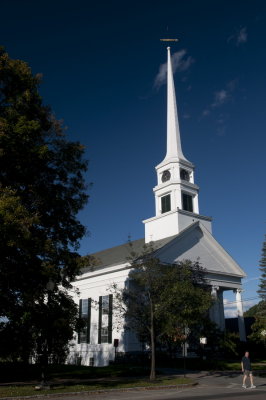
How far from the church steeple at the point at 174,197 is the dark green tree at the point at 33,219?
19975 mm

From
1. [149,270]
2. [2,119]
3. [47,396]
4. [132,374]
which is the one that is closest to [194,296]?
[149,270]

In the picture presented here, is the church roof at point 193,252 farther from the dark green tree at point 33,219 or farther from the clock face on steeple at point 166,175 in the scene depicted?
the dark green tree at point 33,219

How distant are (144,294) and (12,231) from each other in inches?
369

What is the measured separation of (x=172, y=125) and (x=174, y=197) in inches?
376

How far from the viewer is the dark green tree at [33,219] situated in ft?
54.2

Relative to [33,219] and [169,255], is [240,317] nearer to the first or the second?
[169,255]

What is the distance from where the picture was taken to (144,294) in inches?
851

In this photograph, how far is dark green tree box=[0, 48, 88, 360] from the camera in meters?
16.5

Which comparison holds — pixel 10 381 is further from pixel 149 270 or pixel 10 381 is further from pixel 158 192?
pixel 158 192

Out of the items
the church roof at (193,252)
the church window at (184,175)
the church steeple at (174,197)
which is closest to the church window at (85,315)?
the church roof at (193,252)

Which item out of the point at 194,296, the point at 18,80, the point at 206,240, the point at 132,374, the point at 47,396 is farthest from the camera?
the point at 206,240

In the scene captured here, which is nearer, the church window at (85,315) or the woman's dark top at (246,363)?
the woman's dark top at (246,363)

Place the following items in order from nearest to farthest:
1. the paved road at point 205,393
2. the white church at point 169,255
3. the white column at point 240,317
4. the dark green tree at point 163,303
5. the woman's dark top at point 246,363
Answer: the paved road at point 205,393, the woman's dark top at point 246,363, the dark green tree at point 163,303, the white church at point 169,255, the white column at point 240,317

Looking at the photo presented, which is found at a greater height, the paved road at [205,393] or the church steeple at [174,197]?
the church steeple at [174,197]
